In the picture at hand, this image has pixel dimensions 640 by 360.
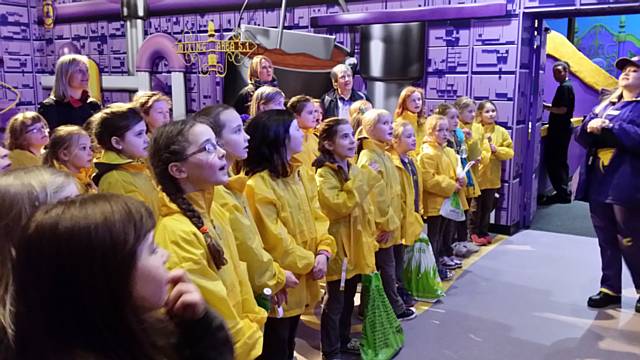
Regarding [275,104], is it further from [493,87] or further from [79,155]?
[493,87]

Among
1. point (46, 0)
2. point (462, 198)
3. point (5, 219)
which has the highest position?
point (46, 0)

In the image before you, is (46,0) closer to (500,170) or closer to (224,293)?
(500,170)

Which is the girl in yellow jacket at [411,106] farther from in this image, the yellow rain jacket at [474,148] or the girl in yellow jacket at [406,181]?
the girl in yellow jacket at [406,181]

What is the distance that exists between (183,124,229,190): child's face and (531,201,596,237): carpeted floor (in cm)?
456

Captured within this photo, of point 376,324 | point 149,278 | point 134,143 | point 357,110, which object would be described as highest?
point 357,110

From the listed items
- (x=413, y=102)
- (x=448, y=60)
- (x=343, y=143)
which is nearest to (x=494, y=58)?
(x=448, y=60)

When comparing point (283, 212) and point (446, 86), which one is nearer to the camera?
point (283, 212)

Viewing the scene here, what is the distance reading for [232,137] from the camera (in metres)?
1.94

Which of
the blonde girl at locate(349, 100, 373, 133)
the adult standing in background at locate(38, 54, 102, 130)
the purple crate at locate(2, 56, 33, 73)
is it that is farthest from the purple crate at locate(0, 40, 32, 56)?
the blonde girl at locate(349, 100, 373, 133)

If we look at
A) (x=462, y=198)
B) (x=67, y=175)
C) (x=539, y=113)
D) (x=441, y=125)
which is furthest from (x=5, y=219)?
(x=539, y=113)

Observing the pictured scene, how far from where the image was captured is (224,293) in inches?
59.4

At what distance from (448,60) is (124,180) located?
391 centimetres

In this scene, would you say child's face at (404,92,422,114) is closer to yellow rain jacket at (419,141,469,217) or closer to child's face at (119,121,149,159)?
yellow rain jacket at (419,141,469,217)

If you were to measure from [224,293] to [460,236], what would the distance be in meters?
3.61
